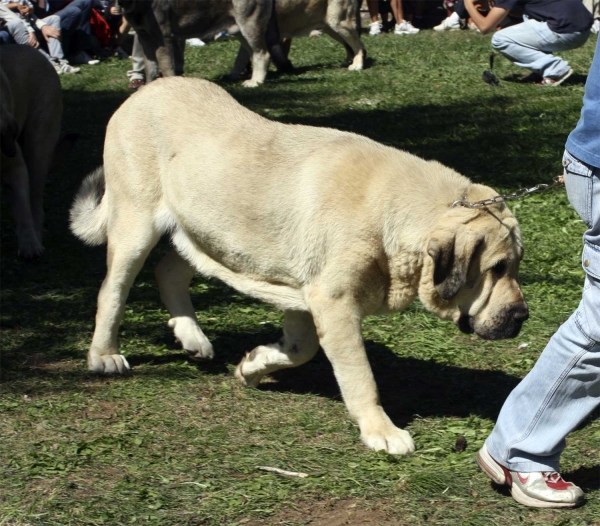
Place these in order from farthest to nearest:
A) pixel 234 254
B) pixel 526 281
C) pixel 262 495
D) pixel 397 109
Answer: pixel 397 109 → pixel 526 281 → pixel 234 254 → pixel 262 495

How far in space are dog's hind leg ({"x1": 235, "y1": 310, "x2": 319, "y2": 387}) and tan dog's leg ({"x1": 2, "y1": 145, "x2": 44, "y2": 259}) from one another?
3105 millimetres

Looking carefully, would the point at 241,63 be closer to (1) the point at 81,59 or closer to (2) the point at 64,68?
(2) the point at 64,68

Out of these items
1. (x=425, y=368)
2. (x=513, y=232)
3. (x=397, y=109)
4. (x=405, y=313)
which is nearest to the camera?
(x=513, y=232)

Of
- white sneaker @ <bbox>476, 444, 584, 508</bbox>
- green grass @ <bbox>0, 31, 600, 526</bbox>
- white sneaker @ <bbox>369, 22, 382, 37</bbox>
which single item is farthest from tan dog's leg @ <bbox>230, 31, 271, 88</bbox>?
white sneaker @ <bbox>476, 444, 584, 508</bbox>

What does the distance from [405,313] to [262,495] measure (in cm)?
265

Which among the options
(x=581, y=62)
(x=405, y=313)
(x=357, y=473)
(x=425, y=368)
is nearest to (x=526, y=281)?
(x=405, y=313)

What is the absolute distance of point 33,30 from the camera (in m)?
15.4

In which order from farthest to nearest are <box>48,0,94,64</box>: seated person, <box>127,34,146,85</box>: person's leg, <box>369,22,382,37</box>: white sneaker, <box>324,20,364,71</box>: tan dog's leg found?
<box>369,22,382,37</box>: white sneaker < <box>48,0,94,64</box>: seated person < <box>324,20,364,71</box>: tan dog's leg < <box>127,34,146,85</box>: person's leg

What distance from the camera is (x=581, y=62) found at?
45.6ft

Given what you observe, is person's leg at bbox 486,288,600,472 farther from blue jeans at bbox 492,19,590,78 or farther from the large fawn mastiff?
blue jeans at bbox 492,19,590,78

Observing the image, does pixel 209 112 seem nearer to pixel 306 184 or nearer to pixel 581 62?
pixel 306 184

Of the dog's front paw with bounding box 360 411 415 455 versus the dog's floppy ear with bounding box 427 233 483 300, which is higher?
the dog's floppy ear with bounding box 427 233 483 300

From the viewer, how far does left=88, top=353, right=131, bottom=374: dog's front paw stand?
17.1 feet

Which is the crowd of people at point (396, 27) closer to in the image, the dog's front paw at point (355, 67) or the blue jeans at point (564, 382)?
the dog's front paw at point (355, 67)
